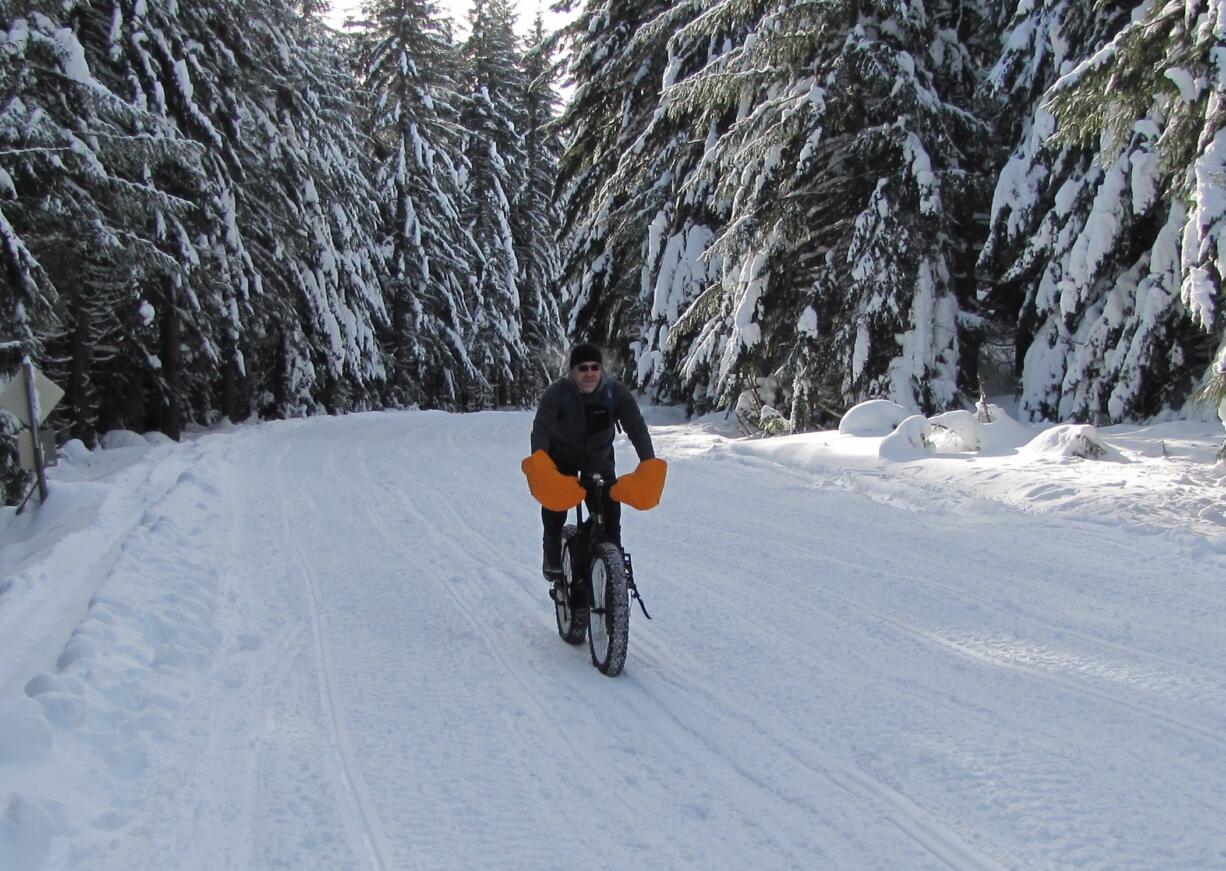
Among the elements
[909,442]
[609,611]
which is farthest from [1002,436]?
[609,611]

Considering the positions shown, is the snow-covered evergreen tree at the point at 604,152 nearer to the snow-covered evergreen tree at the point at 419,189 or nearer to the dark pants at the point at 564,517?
the snow-covered evergreen tree at the point at 419,189

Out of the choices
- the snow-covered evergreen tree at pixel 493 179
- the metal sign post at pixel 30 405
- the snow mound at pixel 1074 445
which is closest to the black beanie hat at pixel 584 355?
the snow mound at pixel 1074 445

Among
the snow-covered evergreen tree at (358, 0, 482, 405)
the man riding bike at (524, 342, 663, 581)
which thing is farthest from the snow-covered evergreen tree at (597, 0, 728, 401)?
the man riding bike at (524, 342, 663, 581)

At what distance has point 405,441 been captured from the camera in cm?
1719

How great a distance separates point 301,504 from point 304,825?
7406 millimetres

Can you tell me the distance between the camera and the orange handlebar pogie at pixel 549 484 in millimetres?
4984

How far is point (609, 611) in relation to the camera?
4926mm

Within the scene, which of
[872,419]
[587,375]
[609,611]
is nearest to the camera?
[609,611]

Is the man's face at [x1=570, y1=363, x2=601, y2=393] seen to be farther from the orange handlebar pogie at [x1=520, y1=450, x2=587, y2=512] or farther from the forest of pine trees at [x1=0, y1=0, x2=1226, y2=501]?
the forest of pine trees at [x1=0, y1=0, x2=1226, y2=501]

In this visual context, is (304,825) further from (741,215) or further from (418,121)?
(418,121)

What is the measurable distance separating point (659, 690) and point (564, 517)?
1.43 metres

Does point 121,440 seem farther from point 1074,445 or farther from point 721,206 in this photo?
point 1074,445

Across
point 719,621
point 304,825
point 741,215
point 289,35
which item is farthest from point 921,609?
point 289,35

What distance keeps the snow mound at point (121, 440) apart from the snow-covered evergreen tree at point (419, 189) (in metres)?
→ 14.1
